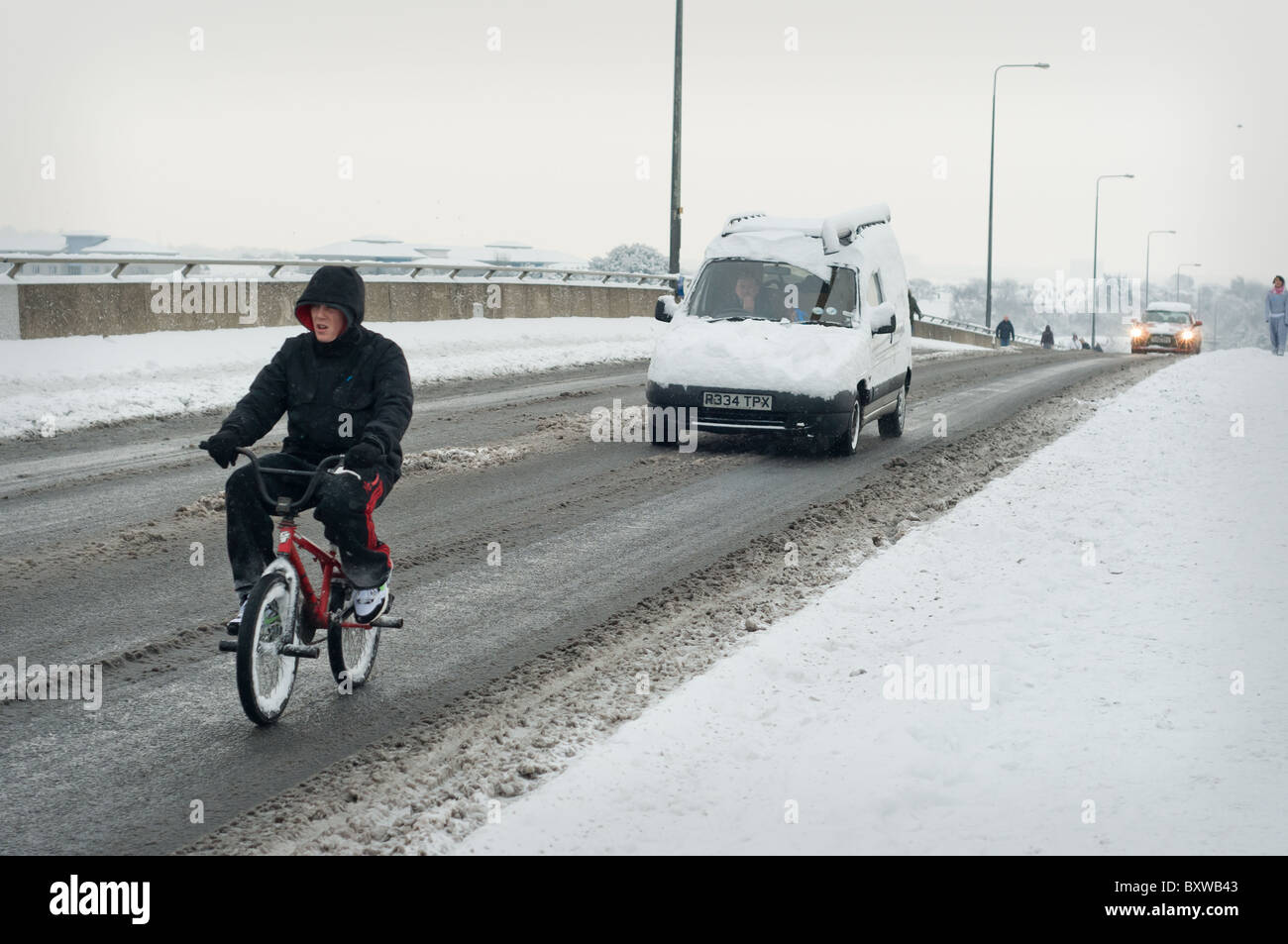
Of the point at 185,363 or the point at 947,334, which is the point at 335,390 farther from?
the point at 947,334

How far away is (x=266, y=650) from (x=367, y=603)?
0.52m

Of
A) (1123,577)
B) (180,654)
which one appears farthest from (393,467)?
(1123,577)

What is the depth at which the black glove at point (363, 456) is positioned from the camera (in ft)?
16.0

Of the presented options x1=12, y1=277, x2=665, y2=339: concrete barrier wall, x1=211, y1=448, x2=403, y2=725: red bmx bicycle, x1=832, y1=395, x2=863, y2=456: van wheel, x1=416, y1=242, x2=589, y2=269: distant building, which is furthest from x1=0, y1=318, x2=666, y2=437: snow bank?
x1=416, y1=242, x2=589, y2=269: distant building

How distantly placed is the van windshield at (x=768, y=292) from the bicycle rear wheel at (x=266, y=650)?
845cm

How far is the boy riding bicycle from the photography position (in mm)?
5039

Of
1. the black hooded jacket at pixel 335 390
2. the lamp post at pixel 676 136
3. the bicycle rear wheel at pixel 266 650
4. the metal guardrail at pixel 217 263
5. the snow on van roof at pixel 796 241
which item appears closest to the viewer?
the bicycle rear wheel at pixel 266 650

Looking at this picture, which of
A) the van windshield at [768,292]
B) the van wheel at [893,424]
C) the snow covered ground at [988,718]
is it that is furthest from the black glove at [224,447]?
the van wheel at [893,424]

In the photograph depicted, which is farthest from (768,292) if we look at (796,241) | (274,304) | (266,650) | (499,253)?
(499,253)

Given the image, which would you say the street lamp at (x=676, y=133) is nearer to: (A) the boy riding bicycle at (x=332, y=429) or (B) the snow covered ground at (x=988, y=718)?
(B) the snow covered ground at (x=988, y=718)

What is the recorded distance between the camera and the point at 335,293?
5.14 metres

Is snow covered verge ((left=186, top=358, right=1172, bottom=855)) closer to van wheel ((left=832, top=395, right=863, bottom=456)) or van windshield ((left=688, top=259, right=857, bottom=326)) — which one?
van wheel ((left=832, top=395, right=863, bottom=456))

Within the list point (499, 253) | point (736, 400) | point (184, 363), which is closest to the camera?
point (736, 400)
